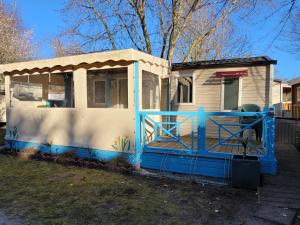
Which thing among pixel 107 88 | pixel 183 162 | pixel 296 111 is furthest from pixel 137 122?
pixel 296 111

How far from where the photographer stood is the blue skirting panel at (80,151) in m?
6.03

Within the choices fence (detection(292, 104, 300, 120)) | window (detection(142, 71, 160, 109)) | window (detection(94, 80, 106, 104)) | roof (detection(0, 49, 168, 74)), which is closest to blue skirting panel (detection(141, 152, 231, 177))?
window (detection(142, 71, 160, 109))

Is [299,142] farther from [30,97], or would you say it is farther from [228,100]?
[30,97]

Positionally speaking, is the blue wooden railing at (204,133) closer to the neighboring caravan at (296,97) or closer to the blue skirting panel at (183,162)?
the blue skirting panel at (183,162)

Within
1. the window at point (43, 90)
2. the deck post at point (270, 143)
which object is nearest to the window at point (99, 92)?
the window at point (43, 90)

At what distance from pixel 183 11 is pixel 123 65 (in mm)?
5378

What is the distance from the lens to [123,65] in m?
5.84

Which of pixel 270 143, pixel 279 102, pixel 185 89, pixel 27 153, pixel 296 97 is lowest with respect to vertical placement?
pixel 27 153

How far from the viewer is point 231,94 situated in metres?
7.75

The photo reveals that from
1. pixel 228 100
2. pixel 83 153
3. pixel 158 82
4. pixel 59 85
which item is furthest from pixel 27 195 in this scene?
pixel 228 100

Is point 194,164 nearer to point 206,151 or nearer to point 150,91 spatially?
point 206,151

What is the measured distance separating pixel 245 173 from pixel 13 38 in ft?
54.3

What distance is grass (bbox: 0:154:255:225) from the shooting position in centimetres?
355

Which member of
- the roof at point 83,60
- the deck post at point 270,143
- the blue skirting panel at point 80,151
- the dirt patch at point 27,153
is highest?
the roof at point 83,60
